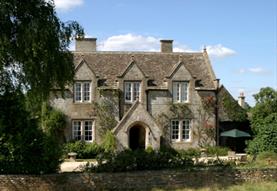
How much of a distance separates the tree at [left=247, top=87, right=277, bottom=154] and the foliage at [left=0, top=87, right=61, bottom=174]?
17225 millimetres

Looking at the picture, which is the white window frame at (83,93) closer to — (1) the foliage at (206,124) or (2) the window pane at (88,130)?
(2) the window pane at (88,130)

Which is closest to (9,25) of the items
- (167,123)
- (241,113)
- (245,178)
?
(245,178)

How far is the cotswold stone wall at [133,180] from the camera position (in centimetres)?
2098

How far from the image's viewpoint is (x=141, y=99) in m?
41.6

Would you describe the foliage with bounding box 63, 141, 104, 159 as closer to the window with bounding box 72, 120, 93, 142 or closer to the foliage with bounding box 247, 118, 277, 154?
the window with bounding box 72, 120, 93, 142

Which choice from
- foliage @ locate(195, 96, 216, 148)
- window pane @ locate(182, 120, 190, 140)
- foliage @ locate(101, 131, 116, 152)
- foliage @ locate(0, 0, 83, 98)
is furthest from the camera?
foliage @ locate(195, 96, 216, 148)

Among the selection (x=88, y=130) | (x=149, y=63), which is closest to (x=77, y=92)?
(x=88, y=130)

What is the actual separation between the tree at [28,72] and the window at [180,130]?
20774 millimetres

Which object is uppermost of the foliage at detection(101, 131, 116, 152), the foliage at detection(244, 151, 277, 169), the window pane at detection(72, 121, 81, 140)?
the window pane at detection(72, 121, 81, 140)

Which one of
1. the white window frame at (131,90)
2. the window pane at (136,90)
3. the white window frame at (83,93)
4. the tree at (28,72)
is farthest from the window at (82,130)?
the tree at (28,72)

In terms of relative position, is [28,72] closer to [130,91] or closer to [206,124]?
[130,91]

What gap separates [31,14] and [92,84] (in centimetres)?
1978

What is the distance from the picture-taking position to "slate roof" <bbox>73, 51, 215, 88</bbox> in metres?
42.2

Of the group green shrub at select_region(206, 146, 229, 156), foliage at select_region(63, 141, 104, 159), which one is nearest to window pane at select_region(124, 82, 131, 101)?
foliage at select_region(63, 141, 104, 159)
